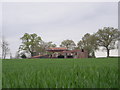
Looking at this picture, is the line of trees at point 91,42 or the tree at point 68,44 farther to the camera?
the tree at point 68,44

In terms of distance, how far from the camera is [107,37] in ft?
153

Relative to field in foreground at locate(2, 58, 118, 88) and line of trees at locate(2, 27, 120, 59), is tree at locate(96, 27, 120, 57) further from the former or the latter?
field in foreground at locate(2, 58, 118, 88)

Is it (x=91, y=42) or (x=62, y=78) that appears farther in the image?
(x=91, y=42)

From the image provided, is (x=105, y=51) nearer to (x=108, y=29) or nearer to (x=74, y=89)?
(x=108, y=29)

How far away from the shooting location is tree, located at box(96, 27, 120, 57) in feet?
151

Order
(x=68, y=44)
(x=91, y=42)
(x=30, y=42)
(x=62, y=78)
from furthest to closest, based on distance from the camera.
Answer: (x=68, y=44), (x=30, y=42), (x=91, y=42), (x=62, y=78)

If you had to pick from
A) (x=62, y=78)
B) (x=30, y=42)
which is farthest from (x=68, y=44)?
(x=62, y=78)

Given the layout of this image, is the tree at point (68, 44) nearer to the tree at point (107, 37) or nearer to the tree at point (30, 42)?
the tree at point (30, 42)

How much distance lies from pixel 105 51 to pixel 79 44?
13.0 m

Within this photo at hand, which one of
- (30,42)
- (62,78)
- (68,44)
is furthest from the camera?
(68,44)

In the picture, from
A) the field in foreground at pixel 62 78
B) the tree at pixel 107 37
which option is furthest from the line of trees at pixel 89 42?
the field in foreground at pixel 62 78

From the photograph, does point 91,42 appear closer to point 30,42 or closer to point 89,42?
point 89,42

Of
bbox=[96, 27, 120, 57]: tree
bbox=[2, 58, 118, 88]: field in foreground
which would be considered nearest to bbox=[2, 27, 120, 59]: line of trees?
bbox=[96, 27, 120, 57]: tree

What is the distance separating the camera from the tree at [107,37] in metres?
46.1
